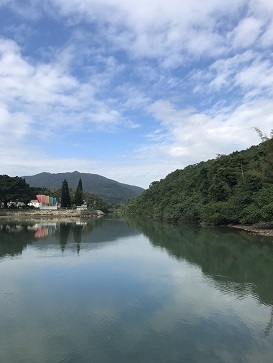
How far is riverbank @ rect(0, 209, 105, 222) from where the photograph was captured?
59531mm

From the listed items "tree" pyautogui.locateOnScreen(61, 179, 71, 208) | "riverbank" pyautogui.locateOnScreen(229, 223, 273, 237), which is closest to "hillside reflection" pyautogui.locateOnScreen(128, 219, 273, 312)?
"riverbank" pyautogui.locateOnScreen(229, 223, 273, 237)

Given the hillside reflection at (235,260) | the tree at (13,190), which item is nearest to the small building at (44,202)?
the tree at (13,190)

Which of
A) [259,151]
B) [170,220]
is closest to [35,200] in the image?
[170,220]

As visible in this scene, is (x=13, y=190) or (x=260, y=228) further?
(x=13, y=190)

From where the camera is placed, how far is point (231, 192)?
145 feet

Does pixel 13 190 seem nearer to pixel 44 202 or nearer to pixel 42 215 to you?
pixel 42 215

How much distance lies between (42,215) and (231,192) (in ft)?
117

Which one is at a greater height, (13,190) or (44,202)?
(13,190)

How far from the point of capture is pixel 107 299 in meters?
11.6

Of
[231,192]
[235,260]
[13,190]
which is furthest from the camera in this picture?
[13,190]

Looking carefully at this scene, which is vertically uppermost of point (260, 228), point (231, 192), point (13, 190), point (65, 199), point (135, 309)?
point (13, 190)

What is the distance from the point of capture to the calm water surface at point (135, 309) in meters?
7.62

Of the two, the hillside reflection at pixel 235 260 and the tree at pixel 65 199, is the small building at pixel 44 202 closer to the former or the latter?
the tree at pixel 65 199

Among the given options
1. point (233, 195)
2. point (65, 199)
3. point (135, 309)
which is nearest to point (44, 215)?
point (65, 199)
